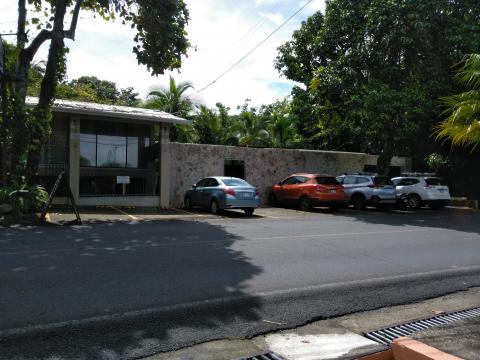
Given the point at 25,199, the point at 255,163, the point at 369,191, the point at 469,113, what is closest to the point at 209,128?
the point at 255,163

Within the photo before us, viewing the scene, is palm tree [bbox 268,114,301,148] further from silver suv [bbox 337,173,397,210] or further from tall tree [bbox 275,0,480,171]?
silver suv [bbox 337,173,397,210]

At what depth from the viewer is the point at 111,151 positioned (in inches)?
766

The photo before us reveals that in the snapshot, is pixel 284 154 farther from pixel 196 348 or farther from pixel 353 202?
pixel 196 348

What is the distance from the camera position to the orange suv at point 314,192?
18.2 meters

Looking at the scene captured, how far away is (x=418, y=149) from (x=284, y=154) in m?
6.58

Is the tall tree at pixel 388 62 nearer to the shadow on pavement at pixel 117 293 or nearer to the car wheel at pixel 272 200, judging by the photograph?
the car wheel at pixel 272 200

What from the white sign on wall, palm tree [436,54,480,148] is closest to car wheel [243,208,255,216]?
the white sign on wall

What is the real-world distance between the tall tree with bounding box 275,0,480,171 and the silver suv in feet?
6.19

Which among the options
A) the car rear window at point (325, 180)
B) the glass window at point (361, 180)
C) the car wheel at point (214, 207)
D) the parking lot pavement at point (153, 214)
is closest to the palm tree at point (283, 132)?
the glass window at point (361, 180)

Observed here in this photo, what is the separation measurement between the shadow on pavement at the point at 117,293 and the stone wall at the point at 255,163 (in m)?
9.38

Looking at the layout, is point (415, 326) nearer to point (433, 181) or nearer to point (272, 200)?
point (272, 200)

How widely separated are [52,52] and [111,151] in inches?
248

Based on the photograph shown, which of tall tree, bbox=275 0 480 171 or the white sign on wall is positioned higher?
tall tree, bbox=275 0 480 171

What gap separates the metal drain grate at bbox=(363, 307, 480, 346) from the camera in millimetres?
4727
